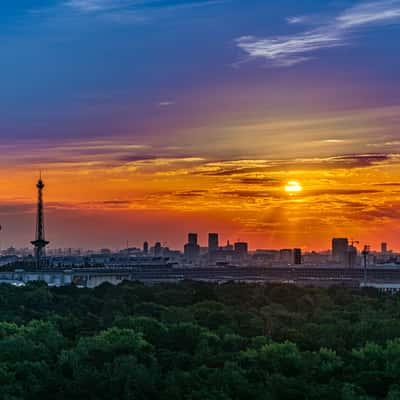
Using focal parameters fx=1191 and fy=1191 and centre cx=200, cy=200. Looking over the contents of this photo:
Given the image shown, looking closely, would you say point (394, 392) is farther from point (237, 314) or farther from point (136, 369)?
point (237, 314)

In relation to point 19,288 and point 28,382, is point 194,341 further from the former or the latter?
point 19,288

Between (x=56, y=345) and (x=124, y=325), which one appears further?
(x=124, y=325)

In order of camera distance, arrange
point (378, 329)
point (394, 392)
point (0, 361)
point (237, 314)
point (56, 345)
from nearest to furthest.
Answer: point (394, 392) → point (0, 361) → point (56, 345) → point (378, 329) → point (237, 314)

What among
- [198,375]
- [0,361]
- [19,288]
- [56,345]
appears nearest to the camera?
[198,375]

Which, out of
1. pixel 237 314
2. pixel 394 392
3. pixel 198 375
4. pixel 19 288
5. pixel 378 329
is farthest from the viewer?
pixel 19 288

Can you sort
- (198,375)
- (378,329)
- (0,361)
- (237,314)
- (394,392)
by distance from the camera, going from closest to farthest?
(394,392) → (198,375) → (0,361) → (378,329) → (237,314)

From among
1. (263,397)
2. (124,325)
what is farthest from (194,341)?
(263,397)

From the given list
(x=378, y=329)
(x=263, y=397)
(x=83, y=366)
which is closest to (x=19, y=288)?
(x=378, y=329)

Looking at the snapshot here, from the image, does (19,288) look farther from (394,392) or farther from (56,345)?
(394,392)

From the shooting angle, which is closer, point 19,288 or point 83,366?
point 83,366
